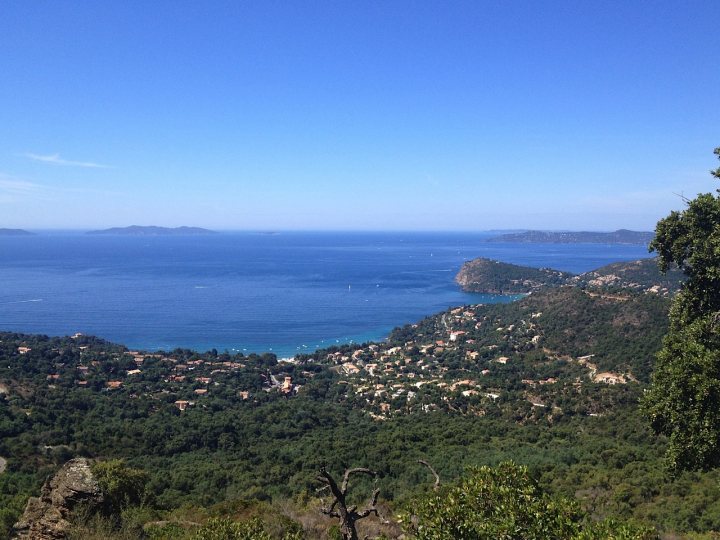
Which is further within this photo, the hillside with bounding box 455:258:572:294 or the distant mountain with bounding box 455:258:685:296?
the hillside with bounding box 455:258:572:294

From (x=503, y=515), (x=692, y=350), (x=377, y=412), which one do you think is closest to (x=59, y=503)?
(x=503, y=515)

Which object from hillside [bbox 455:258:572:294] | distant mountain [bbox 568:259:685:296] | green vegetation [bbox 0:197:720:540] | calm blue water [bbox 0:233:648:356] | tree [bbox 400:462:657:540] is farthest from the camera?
hillside [bbox 455:258:572:294]

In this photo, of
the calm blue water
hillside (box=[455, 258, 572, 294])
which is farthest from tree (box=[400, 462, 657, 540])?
hillside (box=[455, 258, 572, 294])

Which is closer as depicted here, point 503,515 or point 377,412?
point 503,515

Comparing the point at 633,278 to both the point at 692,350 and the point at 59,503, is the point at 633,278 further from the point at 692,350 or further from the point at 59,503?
the point at 59,503

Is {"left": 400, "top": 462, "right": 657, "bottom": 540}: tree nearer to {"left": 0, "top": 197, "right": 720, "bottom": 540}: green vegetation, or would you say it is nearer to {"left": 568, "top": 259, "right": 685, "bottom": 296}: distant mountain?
{"left": 0, "top": 197, "right": 720, "bottom": 540}: green vegetation

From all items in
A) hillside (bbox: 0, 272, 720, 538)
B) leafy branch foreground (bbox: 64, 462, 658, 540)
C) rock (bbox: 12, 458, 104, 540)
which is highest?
leafy branch foreground (bbox: 64, 462, 658, 540)

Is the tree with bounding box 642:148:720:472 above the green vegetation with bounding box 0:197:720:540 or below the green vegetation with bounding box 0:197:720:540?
above

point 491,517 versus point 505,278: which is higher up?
point 491,517
